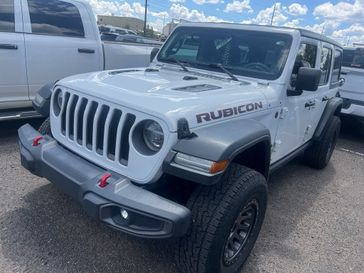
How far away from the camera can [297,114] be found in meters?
3.70

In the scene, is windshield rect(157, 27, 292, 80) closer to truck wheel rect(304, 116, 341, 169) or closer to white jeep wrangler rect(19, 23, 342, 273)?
white jeep wrangler rect(19, 23, 342, 273)

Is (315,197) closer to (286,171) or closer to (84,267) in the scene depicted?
(286,171)

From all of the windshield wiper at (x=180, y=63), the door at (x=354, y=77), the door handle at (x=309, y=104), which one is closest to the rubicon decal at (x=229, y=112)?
the windshield wiper at (x=180, y=63)

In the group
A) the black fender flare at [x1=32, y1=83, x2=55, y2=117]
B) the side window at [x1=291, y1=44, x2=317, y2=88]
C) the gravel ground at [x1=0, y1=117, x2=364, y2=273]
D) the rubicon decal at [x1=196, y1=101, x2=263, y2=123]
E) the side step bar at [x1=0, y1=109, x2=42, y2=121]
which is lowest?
the gravel ground at [x1=0, y1=117, x2=364, y2=273]

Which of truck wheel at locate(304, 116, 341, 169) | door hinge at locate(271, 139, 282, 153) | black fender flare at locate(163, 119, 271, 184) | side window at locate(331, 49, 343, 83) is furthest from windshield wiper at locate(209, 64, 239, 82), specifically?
side window at locate(331, 49, 343, 83)

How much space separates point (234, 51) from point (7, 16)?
2.88 meters

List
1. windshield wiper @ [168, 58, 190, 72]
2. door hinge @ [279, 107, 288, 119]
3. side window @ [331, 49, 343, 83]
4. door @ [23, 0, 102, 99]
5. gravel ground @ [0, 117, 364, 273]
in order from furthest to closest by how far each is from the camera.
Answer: side window @ [331, 49, 343, 83] → door @ [23, 0, 102, 99] → windshield wiper @ [168, 58, 190, 72] → door hinge @ [279, 107, 288, 119] → gravel ground @ [0, 117, 364, 273]

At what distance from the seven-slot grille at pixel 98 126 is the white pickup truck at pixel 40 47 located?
1.98m

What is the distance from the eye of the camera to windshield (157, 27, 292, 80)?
3383mm

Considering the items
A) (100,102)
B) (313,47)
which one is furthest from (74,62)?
(313,47)

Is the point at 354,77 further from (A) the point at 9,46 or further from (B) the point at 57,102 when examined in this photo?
(A) the point at 9,46

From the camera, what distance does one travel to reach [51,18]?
4.75m

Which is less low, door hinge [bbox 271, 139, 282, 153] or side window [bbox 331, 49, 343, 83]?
side window [bbox 331, 49, 343, 83]

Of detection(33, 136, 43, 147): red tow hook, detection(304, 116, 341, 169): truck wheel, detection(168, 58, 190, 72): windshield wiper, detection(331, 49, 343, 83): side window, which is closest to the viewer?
detection(33, 136, 43, 147): red tow hook
